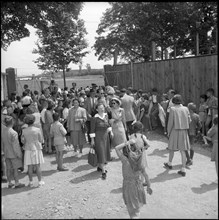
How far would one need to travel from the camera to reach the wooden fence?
971 cm

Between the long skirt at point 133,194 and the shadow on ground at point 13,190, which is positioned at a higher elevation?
the long skirt at point 133,194

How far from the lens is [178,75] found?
11359 millimetres

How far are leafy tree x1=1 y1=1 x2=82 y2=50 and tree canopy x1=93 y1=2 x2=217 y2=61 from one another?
1050cm

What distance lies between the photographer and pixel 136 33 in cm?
2411

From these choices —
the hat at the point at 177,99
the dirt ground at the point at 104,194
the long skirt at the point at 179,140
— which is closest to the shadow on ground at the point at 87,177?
the dirt ground at the point at 104,194

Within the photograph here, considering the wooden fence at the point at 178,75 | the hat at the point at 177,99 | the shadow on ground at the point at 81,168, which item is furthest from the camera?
the wooden fence at the point at 178,75

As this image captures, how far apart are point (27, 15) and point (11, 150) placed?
→ 6098 mm

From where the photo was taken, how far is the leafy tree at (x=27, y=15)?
9.50 metres

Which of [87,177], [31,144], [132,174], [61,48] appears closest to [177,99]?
[132,174]

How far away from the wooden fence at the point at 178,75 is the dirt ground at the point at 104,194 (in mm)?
3113

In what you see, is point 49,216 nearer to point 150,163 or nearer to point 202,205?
point 202,205

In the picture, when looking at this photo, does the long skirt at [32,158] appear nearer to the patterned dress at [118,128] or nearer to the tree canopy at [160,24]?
the patterned dress at [118,128]

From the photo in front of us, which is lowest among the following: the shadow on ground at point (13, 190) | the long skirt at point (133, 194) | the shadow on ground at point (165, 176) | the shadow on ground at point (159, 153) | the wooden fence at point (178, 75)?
the shadow on ground at point (13, 190)

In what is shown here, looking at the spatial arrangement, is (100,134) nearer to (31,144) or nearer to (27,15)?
(31,144)
